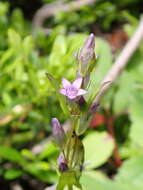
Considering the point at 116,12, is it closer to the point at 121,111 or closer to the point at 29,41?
the point at 121,111

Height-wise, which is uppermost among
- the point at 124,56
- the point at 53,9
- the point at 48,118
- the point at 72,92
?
the point at 53,9

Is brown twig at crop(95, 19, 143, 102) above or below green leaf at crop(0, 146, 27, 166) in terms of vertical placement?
above

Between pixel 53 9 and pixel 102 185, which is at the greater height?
pixel 53 9

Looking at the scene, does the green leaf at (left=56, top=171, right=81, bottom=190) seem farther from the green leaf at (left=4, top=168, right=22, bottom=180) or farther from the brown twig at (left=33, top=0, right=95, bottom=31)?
the brown twig at (left=33, top=0, right=95, bottom=31)

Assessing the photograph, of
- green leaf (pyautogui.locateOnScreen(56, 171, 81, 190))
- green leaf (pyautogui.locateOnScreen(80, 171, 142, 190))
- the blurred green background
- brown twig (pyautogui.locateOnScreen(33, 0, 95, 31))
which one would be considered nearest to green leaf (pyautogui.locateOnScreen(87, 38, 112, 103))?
the blurred green background

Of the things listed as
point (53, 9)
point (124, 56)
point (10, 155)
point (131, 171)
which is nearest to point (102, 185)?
point (131, 171)

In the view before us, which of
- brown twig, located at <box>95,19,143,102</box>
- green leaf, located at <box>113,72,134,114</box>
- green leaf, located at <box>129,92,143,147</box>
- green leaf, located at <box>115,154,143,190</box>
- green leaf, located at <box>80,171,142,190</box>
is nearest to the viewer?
green leaf, located at <box>80,171,142,190</box>

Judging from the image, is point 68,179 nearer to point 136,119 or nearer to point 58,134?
point 58,134

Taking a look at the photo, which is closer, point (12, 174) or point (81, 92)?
point (81, 92)
